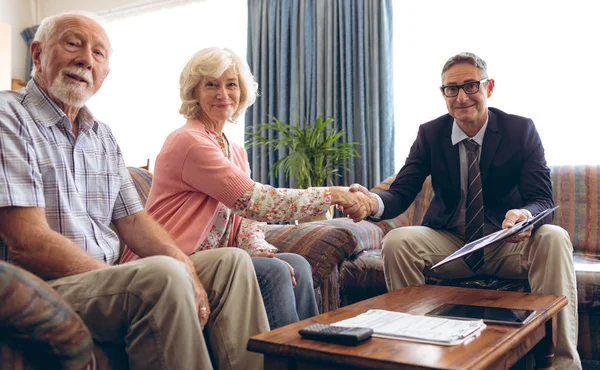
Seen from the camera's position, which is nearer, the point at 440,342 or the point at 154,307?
the point at 440,342

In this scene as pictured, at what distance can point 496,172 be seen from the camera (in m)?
2.38

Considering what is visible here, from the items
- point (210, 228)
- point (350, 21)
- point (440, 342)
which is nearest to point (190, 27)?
point (350, 21)

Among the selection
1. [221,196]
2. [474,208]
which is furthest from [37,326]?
[474,208]

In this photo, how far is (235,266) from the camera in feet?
5.09

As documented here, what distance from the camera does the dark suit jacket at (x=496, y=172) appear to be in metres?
2.34

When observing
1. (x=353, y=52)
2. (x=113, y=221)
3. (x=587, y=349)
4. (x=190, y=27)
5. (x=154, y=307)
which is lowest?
(x=587, y=349)

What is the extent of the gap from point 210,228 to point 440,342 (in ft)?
3.05

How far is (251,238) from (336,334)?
0.84m

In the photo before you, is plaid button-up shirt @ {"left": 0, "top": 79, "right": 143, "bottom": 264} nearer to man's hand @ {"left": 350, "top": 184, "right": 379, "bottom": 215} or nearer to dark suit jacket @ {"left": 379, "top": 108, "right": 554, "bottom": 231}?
man's hand @ {"left": 350, "top": 184, "right": 379, "bottom": 215}

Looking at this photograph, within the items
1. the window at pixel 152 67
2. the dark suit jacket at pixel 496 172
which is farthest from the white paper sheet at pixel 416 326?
the window at pixel 152 67

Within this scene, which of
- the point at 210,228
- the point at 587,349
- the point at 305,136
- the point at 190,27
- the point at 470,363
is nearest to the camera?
the point at 470,363

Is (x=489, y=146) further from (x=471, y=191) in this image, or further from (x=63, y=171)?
(x=63, y=171)

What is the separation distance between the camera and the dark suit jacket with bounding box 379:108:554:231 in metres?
2.34

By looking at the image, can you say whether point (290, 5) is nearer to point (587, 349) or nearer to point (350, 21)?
point (350, 21)
